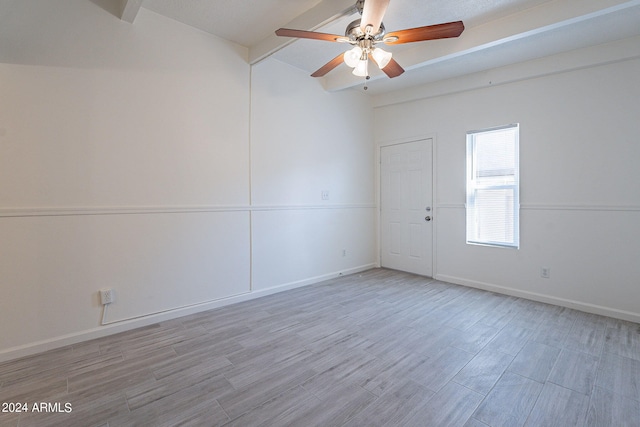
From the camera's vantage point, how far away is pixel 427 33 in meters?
1.98

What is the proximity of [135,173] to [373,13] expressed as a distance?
2424mm

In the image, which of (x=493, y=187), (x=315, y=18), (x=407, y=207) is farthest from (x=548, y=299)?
(x=315, y=18)

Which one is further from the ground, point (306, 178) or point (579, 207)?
point (306, 178)

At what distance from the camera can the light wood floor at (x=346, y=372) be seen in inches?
64.7

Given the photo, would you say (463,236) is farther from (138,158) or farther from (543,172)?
(138,158)

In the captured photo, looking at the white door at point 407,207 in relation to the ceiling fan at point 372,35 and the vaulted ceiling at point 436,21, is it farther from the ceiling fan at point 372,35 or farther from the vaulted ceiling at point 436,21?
the ceiling fan at point 372,35

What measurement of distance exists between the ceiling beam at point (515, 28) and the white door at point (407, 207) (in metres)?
1.49

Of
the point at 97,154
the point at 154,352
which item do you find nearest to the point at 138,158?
the point at 97,154

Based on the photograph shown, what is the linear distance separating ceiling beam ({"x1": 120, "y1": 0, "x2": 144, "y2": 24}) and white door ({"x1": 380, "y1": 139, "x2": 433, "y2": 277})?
3792 millimetres

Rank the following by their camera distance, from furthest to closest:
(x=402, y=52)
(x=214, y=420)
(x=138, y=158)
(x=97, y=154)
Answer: (x=402, y=52) < (x=138, y=158) < (x=97, y=154) < (x=214, y=420)

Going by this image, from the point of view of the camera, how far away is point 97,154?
253 centimetres

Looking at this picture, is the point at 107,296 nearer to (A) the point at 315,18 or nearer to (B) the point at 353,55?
(B) the point at 353,55

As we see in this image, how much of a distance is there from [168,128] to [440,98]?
3.72 m

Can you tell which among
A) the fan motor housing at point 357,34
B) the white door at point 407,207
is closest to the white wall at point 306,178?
the white door at point 407,207
